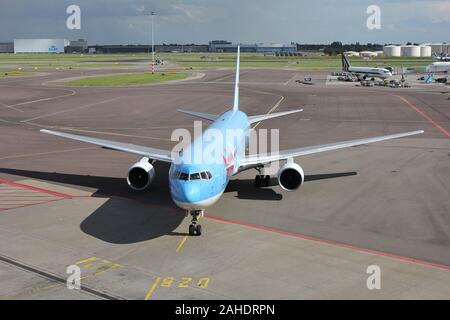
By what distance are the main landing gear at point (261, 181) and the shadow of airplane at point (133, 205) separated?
0.40 metres

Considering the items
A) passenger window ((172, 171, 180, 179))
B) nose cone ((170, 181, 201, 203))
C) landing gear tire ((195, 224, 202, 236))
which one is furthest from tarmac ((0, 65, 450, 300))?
passenger window ((172, 171, 180, 179))

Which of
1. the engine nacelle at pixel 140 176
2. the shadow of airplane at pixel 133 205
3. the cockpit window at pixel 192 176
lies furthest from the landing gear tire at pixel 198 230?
the engine nacelle at pixel 140 176

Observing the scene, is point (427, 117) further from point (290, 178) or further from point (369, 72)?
point (369, 72)

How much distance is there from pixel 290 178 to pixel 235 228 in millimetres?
5491

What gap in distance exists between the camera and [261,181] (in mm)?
29578

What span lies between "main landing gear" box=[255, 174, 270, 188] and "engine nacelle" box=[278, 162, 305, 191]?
307 cm

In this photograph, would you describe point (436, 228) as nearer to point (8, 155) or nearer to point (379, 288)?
point (379, 288)

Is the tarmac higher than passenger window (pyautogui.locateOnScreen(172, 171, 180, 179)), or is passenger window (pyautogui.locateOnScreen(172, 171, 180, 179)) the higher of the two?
passenger window (pyautogui.locateOnScreen(172, 171, 180, 179))

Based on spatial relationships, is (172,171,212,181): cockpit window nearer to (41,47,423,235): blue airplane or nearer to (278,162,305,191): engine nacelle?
(41,47,423,235): blue airplane

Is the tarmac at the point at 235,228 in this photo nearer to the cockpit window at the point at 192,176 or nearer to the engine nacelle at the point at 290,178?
the engine nacelle at the point at 290,178

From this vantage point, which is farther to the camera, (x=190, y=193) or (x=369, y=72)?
(x=369, y=72)

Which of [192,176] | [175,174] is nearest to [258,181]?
[175,174]

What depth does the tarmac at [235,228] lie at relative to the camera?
1672cm

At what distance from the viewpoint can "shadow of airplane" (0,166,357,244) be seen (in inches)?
870
